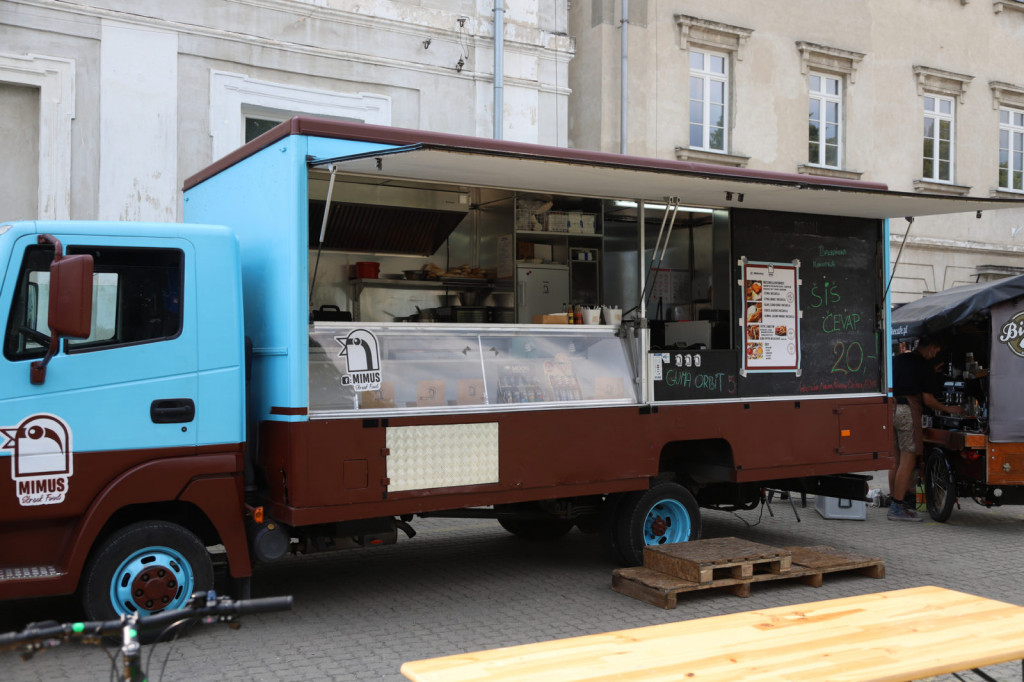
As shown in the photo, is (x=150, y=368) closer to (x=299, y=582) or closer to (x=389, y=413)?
(x=389, y=413)

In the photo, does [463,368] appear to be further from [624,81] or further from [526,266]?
[624,81]

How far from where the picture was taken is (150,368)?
228 inches

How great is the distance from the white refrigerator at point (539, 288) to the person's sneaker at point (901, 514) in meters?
4.31

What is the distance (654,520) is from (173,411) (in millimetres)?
3842

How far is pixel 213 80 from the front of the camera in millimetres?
12133

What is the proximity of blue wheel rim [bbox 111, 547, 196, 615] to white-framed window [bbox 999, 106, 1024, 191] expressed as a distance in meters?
20.1

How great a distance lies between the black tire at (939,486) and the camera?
33.8 feet

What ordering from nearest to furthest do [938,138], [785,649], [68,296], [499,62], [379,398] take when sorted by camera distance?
[785,649] → [68,296] → [379,398] → [499,62] → [938,138]

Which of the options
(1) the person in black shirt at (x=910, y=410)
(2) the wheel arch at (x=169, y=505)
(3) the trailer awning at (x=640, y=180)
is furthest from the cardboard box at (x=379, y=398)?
(1) the person in black shirt at (x=910, y=410)

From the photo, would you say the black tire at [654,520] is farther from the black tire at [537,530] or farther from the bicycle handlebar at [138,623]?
the bicycle handlebar at [138,623]

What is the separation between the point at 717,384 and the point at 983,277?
14.8m

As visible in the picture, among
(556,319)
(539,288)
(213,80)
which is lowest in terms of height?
(556,319)

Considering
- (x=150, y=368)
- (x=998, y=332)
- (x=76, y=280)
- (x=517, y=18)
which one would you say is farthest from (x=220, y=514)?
(x=517, y=18)

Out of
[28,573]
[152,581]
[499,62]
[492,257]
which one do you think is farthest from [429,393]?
[499,62]
